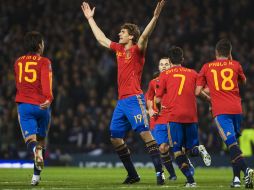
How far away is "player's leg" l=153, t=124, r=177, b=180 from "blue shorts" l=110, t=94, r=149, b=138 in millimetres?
1945

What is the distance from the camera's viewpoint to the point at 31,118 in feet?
40.5

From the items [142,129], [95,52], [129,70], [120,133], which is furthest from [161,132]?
[95,52]

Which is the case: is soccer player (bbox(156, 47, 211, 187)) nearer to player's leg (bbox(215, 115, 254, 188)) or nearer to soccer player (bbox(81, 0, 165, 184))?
soccer player (bbox(81, 0, 165, 184))

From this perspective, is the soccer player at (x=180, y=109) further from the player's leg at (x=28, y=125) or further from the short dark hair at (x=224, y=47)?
the player's leg at (x=28, y=125)

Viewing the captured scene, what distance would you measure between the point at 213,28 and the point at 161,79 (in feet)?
53.7

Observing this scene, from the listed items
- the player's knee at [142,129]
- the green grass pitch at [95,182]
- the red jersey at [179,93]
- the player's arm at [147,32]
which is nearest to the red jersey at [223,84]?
the red jersey at [179,93]

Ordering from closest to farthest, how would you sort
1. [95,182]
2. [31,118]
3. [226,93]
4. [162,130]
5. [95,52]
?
[226,93] → [31,118] → [95,182] → [162,130] → [95,52]

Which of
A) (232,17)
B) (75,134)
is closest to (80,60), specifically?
(75,134)

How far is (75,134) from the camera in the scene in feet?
81.6

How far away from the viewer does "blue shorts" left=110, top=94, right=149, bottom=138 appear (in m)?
12.4

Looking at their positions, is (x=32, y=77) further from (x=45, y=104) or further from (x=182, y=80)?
(x=182, y=80)

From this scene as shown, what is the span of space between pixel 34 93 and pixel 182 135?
2.51 meters

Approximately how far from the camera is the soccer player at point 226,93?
463 inches

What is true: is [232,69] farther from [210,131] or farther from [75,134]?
[75,134]
